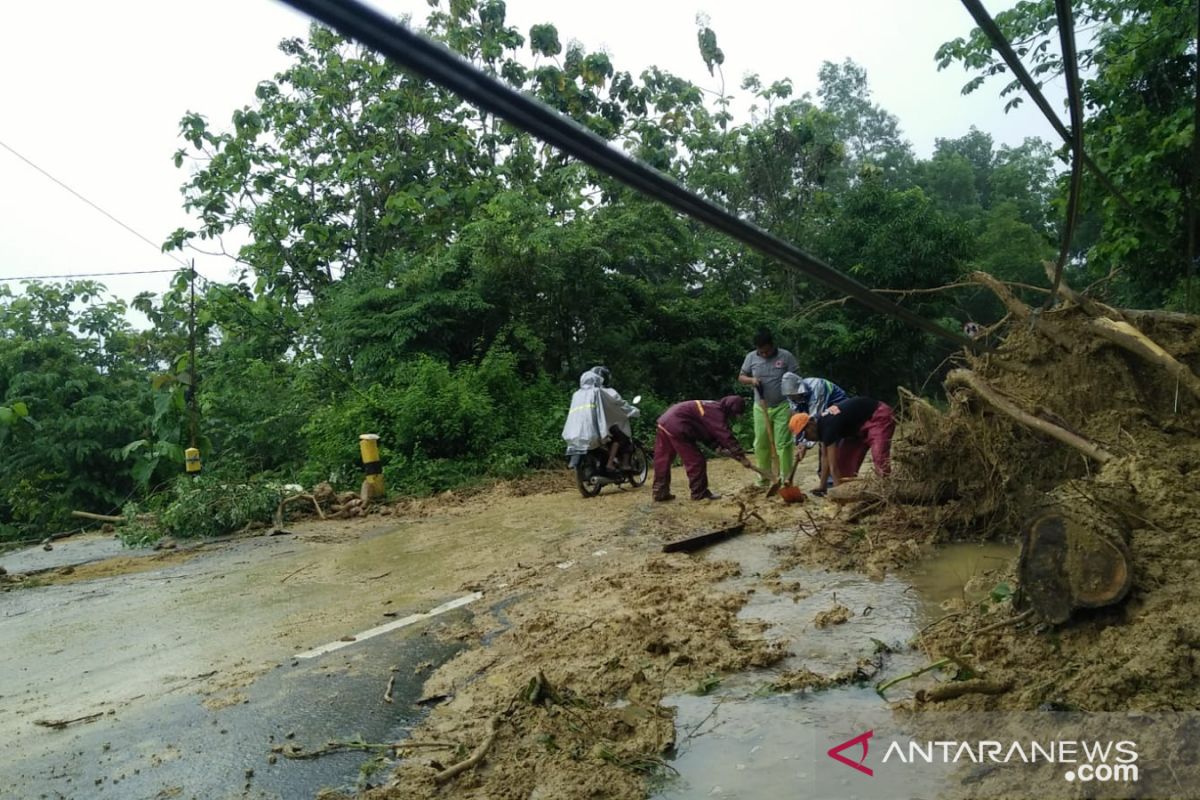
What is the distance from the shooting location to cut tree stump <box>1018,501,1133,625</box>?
3725 millimetres

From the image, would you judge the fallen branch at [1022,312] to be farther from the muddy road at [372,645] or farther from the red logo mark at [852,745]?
the red logo mark at [852,745]

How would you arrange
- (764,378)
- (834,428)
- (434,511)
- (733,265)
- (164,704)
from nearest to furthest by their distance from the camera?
(164,704)
(834,428)
(764,378)
(434,511)
(733,265)

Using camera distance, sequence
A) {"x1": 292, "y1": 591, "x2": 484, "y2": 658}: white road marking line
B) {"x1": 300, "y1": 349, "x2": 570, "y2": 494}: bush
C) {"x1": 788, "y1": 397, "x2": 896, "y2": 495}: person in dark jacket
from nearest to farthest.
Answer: {"x1": 292, "y1": 591, "x2": 484, "y2": 658}: white road marking line, {"x1": 788, "y1": 397, "x2": 896, "y2": 495}: person in dark jacket, {"x1": 300, "y1": 349, "x2": 570, "y2": 494}: bush

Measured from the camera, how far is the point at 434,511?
11891 mm

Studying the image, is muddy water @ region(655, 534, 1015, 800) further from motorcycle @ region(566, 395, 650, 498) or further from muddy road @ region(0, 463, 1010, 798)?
motorcycle @ region(566, 395, 650, 498)

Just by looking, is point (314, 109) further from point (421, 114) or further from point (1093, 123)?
point (1093, 123)

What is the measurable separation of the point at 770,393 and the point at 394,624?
5.57 meters

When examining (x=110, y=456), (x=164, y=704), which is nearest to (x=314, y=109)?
(x=110, y=456)

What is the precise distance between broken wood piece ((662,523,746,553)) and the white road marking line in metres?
1.51

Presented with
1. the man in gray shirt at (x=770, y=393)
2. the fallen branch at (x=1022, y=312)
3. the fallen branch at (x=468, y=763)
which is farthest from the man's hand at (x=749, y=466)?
the fallen branch at (x=468, y=763)

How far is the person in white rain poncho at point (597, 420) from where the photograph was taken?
37.4 ft

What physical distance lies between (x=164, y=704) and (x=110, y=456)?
54.8ft

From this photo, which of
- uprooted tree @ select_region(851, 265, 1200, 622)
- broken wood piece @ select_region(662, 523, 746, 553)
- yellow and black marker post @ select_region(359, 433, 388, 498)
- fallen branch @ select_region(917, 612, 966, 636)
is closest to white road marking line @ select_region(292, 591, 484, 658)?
broken wood piece @ select_region(662, 523, 746, 553)

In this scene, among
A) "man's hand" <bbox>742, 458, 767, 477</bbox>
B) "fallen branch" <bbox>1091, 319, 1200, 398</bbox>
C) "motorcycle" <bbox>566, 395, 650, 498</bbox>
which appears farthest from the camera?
"motorcycle" <bbox>566, 395, 650, 498</bbox>
